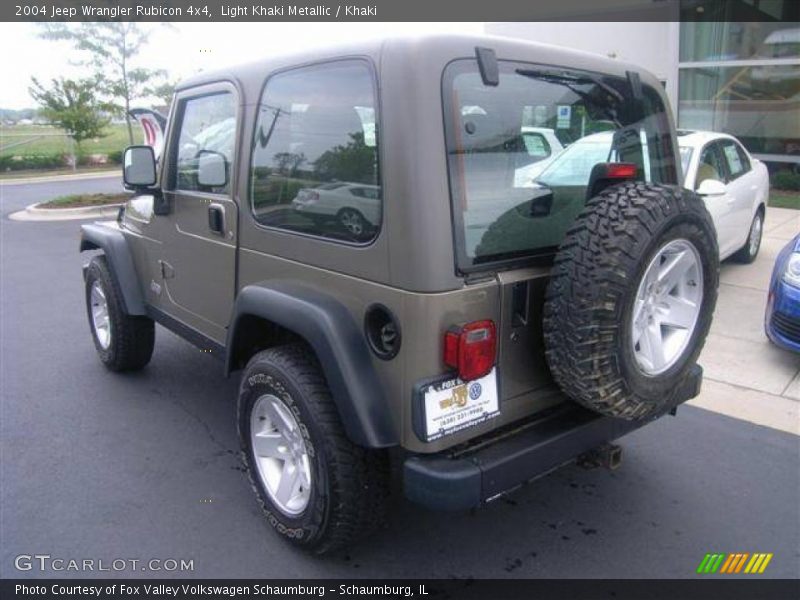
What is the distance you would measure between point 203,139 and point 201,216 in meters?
0.44

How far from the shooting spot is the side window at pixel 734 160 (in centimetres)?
705

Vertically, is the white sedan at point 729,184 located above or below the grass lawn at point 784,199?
above

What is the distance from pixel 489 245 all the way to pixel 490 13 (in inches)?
743

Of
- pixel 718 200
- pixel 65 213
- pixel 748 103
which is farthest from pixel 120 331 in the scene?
pixel 748 103

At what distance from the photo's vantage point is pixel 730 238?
6820 millimetres

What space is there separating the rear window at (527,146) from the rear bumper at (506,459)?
2.23 ft

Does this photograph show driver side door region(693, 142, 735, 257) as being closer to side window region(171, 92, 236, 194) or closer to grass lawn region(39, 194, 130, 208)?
side window region(171, 92, 236, 194)

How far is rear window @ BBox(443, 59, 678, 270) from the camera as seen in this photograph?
Result: 2297mm

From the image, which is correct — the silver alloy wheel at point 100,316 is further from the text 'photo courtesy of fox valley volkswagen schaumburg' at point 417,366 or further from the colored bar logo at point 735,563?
the colored bar logo at point 735,563

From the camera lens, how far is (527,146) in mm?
2562

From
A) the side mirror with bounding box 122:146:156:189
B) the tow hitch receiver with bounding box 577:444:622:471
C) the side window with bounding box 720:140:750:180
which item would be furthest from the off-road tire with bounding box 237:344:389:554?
the side window with bounding box 720:140:750:180

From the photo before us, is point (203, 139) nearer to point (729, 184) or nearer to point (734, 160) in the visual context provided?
point (729, 184)

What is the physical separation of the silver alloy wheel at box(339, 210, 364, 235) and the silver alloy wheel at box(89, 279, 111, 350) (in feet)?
9.49

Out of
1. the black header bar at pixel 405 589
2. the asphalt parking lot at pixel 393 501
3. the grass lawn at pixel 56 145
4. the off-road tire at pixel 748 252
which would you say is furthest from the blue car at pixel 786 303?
the grass lawn at pixel 56 145
